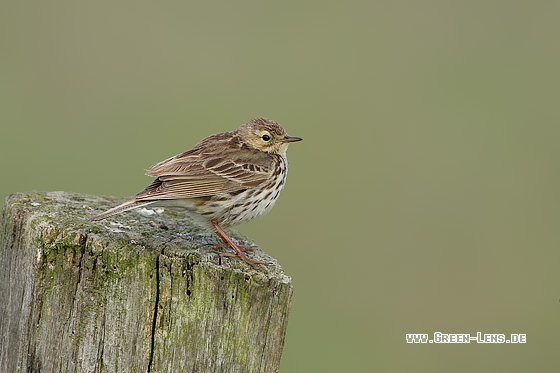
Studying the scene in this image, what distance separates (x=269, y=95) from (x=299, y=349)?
6719mm

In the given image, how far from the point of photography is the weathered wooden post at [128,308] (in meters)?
4.65

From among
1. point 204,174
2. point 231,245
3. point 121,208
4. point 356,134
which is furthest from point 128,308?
point 356,134

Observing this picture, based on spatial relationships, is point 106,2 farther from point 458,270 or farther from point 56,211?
point 56,211

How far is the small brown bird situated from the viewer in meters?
6.23

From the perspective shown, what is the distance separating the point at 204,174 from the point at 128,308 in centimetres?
203

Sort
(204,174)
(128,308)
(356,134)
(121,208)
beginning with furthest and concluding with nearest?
(356,134), (204,174), (121,208), (128,308)

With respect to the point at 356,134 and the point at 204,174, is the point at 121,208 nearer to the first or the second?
the point at 204,174

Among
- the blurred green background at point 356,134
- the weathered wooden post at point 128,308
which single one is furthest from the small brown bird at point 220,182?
the blurred green background at point 356,134

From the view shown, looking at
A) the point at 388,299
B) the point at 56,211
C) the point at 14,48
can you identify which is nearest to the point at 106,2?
the point at 14,48

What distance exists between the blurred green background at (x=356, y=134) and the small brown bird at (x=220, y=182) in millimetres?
4484

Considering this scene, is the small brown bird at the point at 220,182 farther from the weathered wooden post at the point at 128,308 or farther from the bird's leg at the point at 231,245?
the weathered wooden post at the point at 128,308

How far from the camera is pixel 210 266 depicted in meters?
4.91

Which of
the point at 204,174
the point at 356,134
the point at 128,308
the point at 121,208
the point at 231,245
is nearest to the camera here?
the point at 128,308

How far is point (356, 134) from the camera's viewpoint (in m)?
15.9
